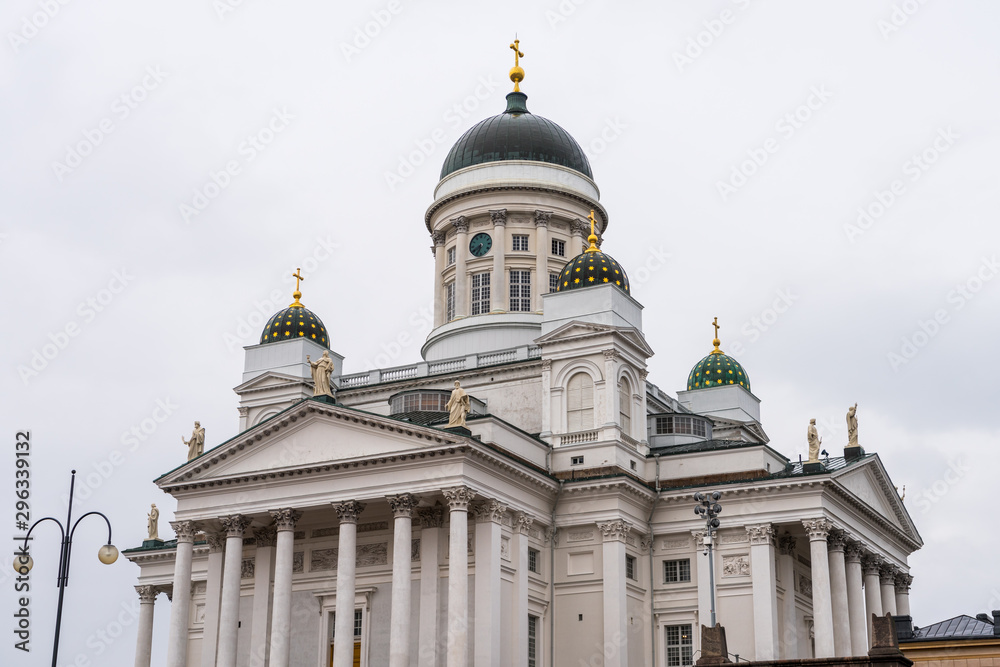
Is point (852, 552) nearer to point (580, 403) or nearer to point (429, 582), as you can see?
point (580, 403)

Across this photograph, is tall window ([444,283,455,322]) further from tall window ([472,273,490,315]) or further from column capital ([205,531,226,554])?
column capital ([205,531,226,554])

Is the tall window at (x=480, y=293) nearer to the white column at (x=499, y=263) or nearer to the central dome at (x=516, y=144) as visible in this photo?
the white column at (x=499, y=263)

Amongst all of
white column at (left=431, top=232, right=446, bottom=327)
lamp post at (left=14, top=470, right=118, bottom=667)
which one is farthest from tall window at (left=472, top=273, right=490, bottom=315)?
lamp post at (left=14, top=470, right=118, bottom=667)

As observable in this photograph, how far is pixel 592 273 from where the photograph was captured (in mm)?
55188

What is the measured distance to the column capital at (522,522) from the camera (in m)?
49.2

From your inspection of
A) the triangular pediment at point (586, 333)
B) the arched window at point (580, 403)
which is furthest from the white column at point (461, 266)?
the arched window at point (580, 403)

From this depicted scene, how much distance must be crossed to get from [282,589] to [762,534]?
18.4 metres

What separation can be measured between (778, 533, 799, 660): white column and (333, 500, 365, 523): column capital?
56.9ft

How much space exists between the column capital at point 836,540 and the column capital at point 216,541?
24.1 meters

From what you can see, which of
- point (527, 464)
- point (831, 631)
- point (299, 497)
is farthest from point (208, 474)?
point (831, 631)

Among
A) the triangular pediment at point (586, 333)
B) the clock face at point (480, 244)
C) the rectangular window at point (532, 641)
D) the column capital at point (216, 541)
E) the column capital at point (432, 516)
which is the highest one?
the clock face at point (480, 244)

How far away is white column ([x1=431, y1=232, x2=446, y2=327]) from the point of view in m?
65.8

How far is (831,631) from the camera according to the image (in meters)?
49.0

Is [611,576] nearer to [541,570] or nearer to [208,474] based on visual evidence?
[541,570]
